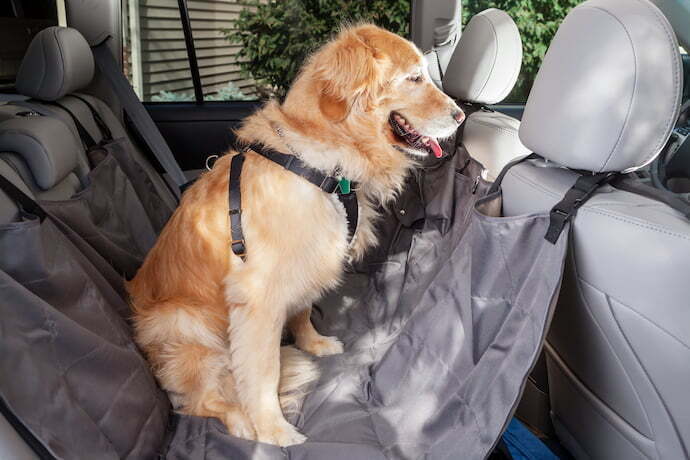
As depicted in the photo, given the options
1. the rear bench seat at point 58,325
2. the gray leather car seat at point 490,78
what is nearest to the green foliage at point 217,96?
the rear bench seat at point 58,325

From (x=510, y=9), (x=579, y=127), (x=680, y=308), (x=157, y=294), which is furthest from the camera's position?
(x=510, y=9)

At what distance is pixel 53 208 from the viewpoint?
1.88 m

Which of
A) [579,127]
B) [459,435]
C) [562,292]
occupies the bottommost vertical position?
[459,435]

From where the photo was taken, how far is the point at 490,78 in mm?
2203

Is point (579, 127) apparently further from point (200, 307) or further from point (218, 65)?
point (218, 65)

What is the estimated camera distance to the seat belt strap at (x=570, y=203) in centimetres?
136

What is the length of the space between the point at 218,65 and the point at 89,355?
3169 mm

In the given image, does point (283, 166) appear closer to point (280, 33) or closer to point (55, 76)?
point (55, 76)

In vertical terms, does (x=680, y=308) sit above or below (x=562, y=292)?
above

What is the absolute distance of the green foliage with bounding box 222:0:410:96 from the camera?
4.13 m

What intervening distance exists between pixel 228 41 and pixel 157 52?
0.60 metres

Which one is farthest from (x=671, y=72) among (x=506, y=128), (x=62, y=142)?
(x=62, y=142)

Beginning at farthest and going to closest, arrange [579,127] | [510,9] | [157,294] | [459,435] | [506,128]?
[510,9]
[506,128]
[157,294]
[459,435]
[579,127]

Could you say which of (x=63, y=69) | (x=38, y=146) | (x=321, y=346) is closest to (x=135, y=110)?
(x=63, y=69)
